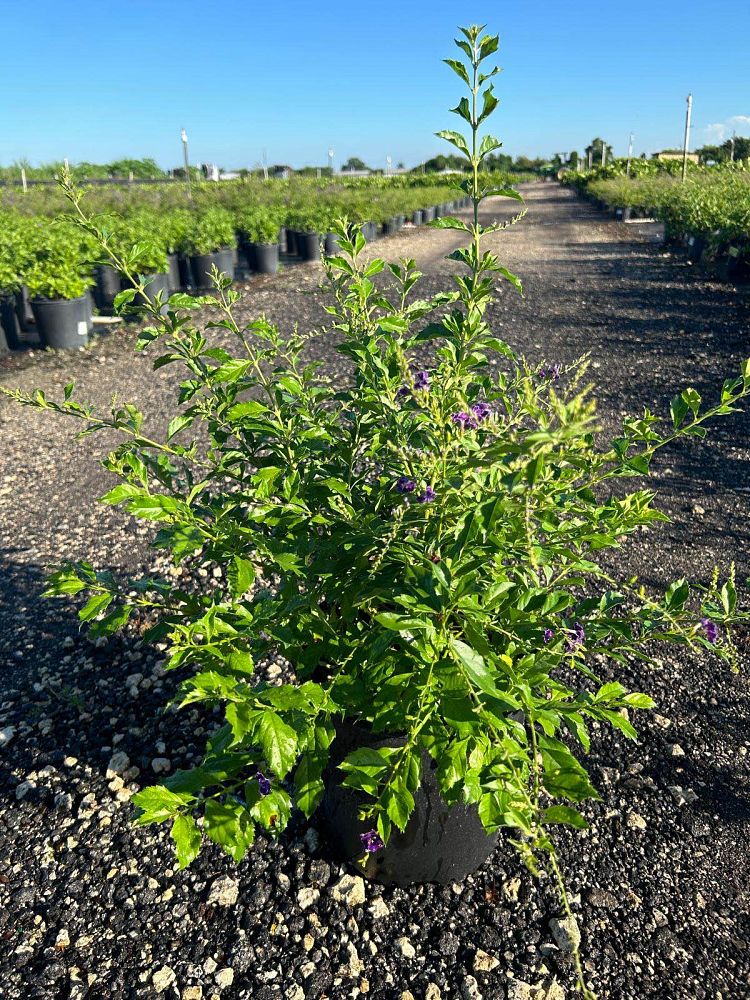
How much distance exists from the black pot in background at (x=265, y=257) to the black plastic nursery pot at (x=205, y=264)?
862mm

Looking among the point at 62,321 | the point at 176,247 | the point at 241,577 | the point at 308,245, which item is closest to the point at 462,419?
the point at 241,577

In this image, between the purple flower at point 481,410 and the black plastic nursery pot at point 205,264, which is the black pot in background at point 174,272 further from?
the purple flower at point 481,410

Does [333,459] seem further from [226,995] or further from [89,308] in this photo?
[89,308]

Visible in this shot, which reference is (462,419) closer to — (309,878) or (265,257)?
(309,878)

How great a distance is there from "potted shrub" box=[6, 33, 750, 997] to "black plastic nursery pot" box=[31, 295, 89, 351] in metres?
6.57

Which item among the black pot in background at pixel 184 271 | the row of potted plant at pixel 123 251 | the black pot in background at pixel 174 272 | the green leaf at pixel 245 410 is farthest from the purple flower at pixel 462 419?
the black pot in background at pixel 184 271

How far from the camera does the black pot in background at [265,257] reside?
12211mm

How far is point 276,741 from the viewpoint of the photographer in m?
1.20

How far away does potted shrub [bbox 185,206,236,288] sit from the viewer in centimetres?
1045

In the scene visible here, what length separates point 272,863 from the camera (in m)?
2.04

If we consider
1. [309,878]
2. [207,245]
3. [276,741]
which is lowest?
[309,878]

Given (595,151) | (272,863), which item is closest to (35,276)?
(272,863)

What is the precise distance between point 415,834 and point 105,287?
9.97 meters

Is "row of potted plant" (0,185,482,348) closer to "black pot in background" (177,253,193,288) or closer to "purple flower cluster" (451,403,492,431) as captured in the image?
"black pot in background" (177,253,193,288)
